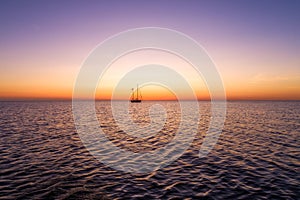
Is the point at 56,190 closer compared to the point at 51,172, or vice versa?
the point at 56,190

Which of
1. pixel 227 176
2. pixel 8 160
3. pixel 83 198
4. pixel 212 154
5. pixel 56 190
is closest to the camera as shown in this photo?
pixel 83 198

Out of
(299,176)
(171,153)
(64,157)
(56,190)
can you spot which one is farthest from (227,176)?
(64,157)

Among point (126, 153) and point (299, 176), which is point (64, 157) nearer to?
point (126, 153)

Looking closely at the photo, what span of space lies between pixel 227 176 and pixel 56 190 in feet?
43.6

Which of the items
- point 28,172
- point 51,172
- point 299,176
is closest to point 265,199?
point 299,176

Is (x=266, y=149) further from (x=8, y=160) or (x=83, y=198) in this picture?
(x=8, y=160)

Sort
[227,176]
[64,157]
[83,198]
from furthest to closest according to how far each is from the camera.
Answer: [64,157]
[227,176]
[83,198]

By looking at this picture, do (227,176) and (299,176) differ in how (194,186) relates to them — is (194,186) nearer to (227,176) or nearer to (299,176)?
(227,176)

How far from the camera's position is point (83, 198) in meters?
13.2

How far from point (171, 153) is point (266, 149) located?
12562 millimetres

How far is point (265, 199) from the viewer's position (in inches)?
539

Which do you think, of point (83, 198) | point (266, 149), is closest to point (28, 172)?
point (83, 198)

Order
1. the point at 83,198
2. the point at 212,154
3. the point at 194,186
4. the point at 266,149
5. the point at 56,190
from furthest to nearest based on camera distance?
1. the point at 266,149
2. the point at 212,154
3. the point at 194,186
4. the point at 56,190
5. the point at 83,198

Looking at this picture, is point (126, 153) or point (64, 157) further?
point (126, 153)
